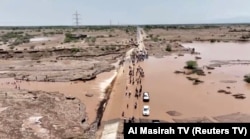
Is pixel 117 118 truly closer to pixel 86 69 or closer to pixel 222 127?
pixel 222 127

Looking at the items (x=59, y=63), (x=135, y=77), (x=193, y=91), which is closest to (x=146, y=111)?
(x=193, y=91)

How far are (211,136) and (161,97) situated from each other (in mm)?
24866

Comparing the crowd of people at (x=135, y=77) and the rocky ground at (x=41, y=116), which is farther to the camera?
the crowd of people at (x=135, y=77)

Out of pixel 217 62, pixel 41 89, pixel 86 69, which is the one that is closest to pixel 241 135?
pixel 41 89

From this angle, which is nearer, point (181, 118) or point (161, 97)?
point (181, 118)

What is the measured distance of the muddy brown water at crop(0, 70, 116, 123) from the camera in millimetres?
A: 36881

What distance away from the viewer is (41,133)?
25891 millimetres
